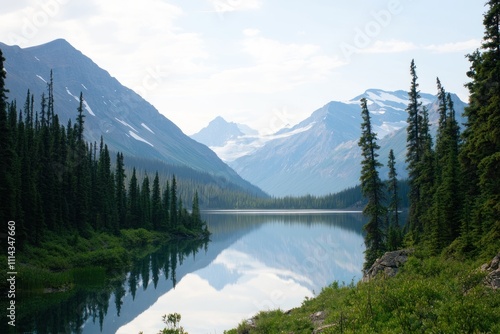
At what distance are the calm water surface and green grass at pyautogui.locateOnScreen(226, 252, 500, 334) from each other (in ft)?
42.6

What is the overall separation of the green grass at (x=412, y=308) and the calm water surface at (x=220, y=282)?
12979mm

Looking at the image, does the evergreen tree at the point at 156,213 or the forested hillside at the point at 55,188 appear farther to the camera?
the evergreen tree at the point at 156,213

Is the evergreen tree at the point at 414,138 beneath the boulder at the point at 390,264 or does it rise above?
above

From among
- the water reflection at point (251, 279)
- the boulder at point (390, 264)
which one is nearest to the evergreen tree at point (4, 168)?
the water reflection at point (251, 279)

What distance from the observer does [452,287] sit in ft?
62.3

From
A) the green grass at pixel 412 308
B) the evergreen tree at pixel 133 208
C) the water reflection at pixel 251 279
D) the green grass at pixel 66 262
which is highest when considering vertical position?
the evergreen tree at pixel 133 208

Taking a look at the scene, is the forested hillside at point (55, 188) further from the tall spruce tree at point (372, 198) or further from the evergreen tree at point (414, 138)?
the evergreen tree at point (414, 138)

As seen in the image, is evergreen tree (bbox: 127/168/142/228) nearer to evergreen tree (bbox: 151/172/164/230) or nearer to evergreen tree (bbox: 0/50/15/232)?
evergreen tree (bbox: 151/172/164/230)

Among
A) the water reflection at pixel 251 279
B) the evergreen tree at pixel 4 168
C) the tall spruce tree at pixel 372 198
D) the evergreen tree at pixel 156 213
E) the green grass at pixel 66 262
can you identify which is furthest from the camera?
the evergreen tree at pixel 156 213

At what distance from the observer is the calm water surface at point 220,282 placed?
127ft

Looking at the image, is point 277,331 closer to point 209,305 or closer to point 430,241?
point 430,241

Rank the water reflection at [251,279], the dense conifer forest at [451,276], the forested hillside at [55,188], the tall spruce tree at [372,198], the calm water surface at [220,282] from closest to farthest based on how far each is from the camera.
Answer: the dense conifer forest at [451,276]
the calm water surface at [220,282]
the water reflection at [251,279]
the tall spruce tree at [372,198]
the forested hillside at [55,188]

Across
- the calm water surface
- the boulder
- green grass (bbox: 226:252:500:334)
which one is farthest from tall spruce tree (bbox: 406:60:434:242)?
green grass (bbox: 226:252:500:334)

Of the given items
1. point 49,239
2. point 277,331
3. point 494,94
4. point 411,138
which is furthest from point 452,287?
point 49,239
